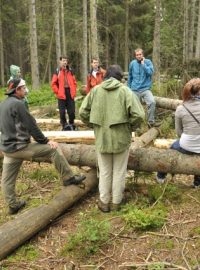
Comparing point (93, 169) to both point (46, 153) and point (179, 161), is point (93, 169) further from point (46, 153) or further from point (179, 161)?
point (179, 161)

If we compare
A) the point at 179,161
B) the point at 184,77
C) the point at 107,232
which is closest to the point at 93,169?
the point at 179,161

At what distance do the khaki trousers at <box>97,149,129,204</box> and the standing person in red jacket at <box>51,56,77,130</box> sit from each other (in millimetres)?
5088

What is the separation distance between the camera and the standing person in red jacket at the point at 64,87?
10778 mm

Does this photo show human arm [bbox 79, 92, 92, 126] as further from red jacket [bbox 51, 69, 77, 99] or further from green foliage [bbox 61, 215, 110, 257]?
red jacket [bbox 51, 69, 77, 99]

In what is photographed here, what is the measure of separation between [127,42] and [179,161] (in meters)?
33.3

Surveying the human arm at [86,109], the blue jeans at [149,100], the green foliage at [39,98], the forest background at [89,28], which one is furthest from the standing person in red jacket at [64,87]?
the forest background at [89,28]

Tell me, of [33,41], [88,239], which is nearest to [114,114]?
[88,239]

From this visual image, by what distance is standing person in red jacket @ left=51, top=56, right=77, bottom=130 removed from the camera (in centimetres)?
1078

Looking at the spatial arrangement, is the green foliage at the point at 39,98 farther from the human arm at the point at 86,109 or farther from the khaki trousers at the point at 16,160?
the human arm at the point at 86,109

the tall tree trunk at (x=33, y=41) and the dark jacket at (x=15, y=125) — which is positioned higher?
the tall tree trunk at (x=33, y=41)

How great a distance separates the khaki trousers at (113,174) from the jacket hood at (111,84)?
104cm

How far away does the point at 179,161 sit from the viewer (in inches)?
258

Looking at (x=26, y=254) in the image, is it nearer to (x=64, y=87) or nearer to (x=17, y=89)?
(x=17, y=89)

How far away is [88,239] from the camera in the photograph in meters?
5.07
